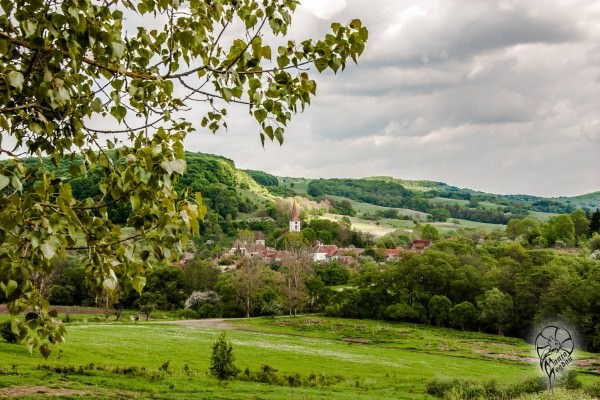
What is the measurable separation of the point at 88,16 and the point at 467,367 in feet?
143

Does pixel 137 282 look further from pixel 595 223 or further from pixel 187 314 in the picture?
pixel 595 223

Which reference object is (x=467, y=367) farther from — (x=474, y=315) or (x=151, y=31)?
(x=151, y=31)

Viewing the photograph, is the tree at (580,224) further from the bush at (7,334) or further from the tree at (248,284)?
the bush at (7,334)

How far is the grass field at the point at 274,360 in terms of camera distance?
74.7 ft

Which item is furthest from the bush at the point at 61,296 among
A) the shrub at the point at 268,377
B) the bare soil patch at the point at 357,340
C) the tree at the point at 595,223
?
the tree at the point at 595,223

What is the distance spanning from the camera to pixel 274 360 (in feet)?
137

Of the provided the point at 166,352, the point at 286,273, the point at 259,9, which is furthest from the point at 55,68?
the point at 286,273

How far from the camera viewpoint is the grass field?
22.8m

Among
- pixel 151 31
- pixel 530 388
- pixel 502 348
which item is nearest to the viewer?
pixel 151 31

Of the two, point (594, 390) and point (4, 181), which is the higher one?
point (4, 181)

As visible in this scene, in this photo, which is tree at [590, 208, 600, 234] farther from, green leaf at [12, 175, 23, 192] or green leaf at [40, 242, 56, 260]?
green leaf at [12, 175, 23, 192]

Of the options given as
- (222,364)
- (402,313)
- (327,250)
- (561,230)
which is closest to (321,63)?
(222,364)

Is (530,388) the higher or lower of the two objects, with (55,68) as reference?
lower

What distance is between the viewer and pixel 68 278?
279ft
